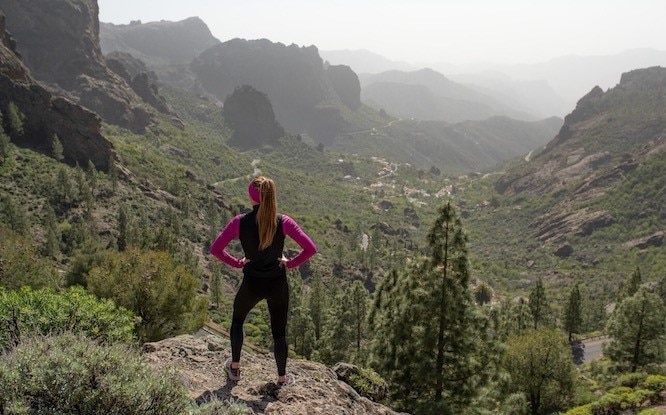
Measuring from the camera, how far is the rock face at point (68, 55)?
138250 mm

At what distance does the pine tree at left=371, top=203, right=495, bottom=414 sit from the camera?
14922 millimetres

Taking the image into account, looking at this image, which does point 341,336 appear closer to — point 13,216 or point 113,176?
point 13,216

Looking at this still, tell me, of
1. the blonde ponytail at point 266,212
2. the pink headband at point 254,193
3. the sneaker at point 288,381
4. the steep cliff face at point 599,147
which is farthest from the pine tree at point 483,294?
the steep cliff face at point 599,147

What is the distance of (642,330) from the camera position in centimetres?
3066

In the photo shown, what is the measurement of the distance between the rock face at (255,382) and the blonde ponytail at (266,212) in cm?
255

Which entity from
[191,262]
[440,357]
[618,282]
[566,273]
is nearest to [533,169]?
[566,273]

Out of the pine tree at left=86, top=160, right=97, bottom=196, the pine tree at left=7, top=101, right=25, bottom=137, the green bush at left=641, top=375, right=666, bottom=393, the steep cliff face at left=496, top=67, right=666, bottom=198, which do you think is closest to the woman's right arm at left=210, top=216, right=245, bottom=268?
the green bush at left=641, top=375, right=666, bottom=393

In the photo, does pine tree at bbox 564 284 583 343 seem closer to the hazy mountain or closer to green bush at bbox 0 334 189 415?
green bush at bbox 0 334 189 415

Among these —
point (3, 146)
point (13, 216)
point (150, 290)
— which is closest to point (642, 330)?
point (150, 290)

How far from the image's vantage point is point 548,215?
153875mm

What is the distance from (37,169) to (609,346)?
79.4 meters

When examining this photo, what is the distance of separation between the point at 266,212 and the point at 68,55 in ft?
557

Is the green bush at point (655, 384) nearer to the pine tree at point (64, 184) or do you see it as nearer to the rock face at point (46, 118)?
the pine tree at point (64, 184)

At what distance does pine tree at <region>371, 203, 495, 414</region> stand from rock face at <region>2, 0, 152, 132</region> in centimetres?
15157
